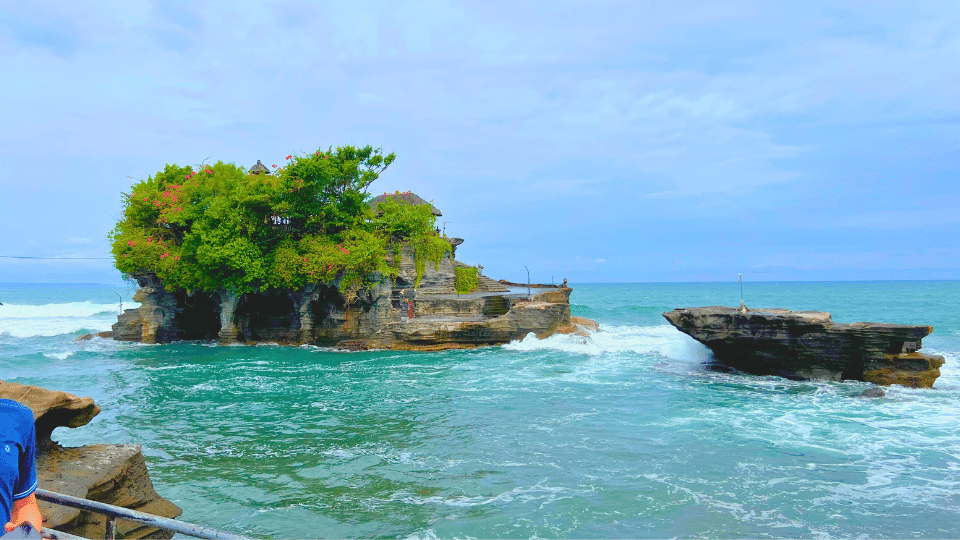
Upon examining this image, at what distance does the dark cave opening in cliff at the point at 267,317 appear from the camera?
2791cm

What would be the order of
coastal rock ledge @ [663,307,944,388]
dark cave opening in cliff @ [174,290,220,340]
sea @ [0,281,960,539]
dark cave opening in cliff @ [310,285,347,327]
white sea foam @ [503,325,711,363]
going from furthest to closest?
1. dark cave opening in cliff @ [174,290,220,340]
2. dark cave opening in cliff @ [310,285,347,327]
3. white sea foam @ [503,325,711,363]
4. coastal rock ledge @ [663,307,944,388]
5. sea @ [0,281,960,539]

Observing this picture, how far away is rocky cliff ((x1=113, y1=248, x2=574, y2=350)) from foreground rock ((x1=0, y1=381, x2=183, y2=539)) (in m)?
18.5

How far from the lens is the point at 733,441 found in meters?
11.2

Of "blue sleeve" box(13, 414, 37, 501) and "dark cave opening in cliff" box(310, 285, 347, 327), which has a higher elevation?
"dark cave opening in cliff" box(310, 285, 347, 327)

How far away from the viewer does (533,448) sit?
10.8m

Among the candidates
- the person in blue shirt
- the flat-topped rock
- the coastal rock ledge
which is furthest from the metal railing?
the coastal rock ledge

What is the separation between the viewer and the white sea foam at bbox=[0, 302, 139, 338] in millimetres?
37312

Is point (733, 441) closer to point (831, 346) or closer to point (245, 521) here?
point (831, 346)

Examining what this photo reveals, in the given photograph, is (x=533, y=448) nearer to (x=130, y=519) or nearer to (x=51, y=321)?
(x=130, y=519)

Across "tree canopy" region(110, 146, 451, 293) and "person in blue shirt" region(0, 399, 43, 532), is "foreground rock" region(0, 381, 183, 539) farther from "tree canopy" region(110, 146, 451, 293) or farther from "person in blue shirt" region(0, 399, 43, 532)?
"tree canopy" region(110, 146, 451, 293)

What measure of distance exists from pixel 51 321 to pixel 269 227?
30555 mm

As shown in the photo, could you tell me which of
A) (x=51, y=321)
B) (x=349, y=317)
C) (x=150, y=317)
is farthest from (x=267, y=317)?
(x=51, y=321)

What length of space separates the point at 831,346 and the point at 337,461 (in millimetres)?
14378

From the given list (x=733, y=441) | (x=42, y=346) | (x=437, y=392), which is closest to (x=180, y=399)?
(x=437, y=392)
